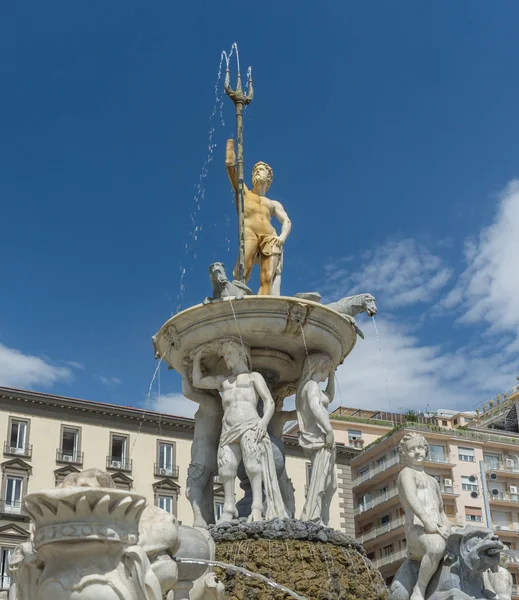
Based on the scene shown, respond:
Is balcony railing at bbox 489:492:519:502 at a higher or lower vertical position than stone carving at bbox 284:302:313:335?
higher

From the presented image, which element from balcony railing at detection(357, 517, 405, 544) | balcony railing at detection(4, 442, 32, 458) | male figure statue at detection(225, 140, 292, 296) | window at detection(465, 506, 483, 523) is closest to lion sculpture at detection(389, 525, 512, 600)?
male figure statue at detection(225, 140, 292, 296)

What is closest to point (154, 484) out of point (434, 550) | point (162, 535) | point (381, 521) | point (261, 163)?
point (381, 521)

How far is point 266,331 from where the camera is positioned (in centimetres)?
1137

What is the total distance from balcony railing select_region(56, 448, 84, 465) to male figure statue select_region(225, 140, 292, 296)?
35.0 meters

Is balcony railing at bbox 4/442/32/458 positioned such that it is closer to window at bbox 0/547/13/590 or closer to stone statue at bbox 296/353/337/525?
window at bbox 0/547/13/590

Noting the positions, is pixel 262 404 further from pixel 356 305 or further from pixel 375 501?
pixel 375 501

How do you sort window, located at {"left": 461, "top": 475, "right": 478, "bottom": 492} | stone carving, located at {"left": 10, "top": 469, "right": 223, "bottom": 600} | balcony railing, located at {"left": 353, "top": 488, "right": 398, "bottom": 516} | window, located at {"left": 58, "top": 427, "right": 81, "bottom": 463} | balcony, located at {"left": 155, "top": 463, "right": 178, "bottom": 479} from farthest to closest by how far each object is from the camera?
window, located at {"left": 461, "top": 475, "right": 478, "bottom": 492}
balcony railing, located at {"left": 353, "top": 488, "right": 398, "bottom": 516}
balcony, located at {"left": 155, "top": 463, "right": 178, "bottom": 479}
window, located at {"left": 58, "top": 427, "right": 81, "bottom": 463}
stone carving, located at {"left": 10, "top": 469, "right": 223, "bottom": 600}

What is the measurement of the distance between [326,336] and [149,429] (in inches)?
1490

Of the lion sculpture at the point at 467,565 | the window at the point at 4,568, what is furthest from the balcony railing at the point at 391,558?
the lion sculpture at the point at 467,565

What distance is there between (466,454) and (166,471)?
2146 cm

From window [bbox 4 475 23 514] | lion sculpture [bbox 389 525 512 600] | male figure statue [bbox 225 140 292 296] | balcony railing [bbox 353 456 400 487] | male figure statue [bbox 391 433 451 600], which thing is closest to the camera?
lion sculpture [bbox 389 525 512 600]

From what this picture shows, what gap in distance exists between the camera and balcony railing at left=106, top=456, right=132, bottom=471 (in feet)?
152

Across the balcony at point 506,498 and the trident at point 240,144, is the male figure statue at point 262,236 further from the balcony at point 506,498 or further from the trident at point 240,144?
the balcony at point 506,498

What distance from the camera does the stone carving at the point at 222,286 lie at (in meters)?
11.2
